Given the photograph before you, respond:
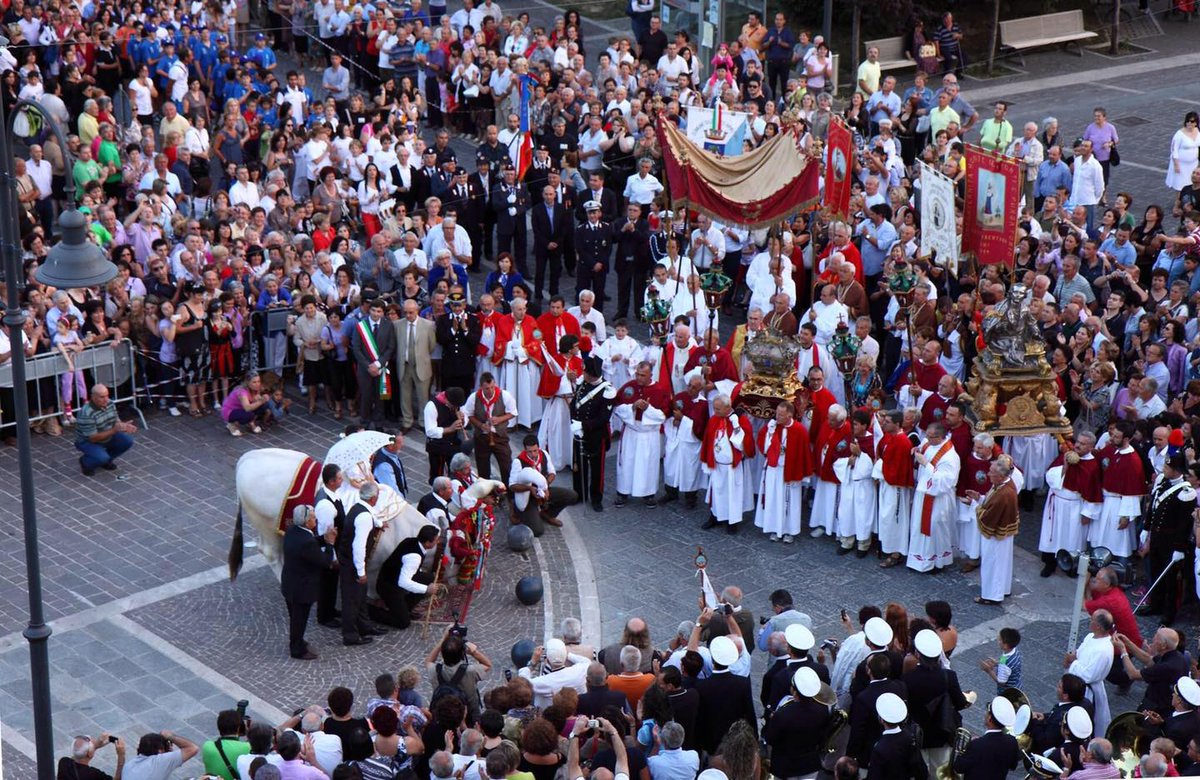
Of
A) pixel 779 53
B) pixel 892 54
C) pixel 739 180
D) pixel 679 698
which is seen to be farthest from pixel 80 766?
pixel 892 54

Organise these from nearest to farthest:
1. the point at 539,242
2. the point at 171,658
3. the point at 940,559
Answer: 1. the point at 171,658
2. the point at 940,559
3. the point at 539,242

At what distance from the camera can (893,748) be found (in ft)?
42.1

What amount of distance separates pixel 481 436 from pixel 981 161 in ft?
19.8

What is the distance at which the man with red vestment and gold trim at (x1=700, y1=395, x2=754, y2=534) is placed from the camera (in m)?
18.5

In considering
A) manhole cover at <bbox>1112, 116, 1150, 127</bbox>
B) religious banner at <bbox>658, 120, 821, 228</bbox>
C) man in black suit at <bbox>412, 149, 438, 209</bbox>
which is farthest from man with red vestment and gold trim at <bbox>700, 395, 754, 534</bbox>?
manhole cover at <bbox>1112, 116, 1150, 127</bbox>

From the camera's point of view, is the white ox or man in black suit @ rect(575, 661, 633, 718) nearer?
man in black suit @ rect(575, 661, 633, 718)

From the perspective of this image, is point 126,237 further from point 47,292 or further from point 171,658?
point 171,658

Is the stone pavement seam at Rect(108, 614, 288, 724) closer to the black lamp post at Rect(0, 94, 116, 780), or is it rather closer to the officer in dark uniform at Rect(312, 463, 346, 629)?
the officer in dark uniform at Rect(312, 463, 346, 629)

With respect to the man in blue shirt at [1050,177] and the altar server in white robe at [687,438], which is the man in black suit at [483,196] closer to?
the altar server in white robe at [687,438]

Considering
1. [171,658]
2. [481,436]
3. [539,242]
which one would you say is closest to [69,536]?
[171,658]

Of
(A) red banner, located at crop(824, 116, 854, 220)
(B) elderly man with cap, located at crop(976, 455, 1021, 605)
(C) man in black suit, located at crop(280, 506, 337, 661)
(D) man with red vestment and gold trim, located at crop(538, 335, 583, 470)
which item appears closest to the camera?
(C) man in black suit, located at crop(280, 506, 337, 661)

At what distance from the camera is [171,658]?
16.3 m

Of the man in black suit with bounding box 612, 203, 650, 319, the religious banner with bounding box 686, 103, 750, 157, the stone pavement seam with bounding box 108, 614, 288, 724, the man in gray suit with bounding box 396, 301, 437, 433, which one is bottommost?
the stone pavement seam with bounding box 108, 614, 288, 724

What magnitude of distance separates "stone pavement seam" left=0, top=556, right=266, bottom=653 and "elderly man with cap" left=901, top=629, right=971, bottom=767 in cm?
690
